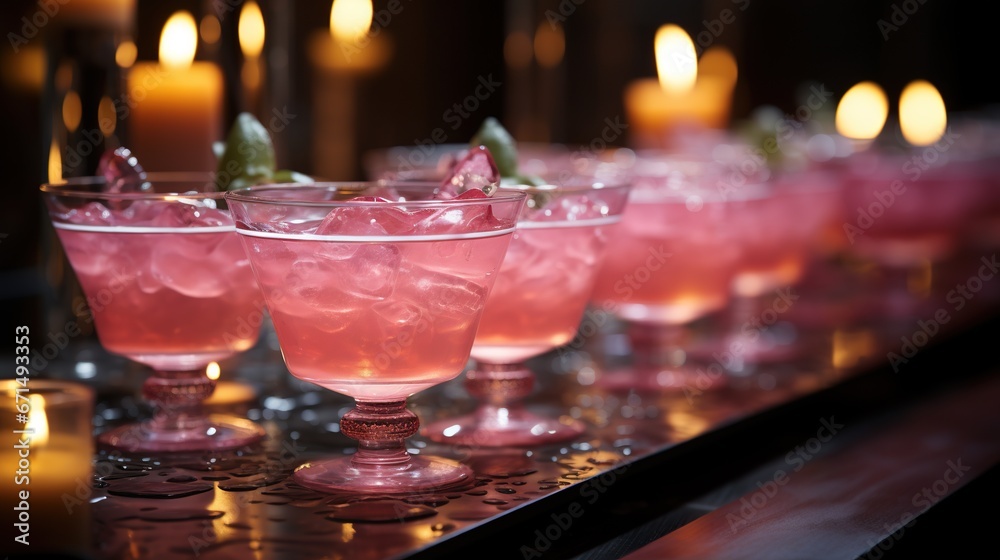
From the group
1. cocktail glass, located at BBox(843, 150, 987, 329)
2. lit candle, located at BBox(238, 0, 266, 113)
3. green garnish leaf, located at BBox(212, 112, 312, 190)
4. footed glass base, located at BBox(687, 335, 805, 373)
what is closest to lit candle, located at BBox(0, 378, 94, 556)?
green garnish leaf, located at BBox(212, 112, 312, 190)

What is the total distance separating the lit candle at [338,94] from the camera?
4.70 meters

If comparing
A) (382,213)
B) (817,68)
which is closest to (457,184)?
(382,213)

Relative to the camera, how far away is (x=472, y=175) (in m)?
1.65

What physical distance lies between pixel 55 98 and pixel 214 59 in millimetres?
310

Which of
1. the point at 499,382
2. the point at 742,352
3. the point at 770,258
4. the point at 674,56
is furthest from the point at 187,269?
the point at 674,56

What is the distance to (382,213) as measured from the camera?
4.70 ft

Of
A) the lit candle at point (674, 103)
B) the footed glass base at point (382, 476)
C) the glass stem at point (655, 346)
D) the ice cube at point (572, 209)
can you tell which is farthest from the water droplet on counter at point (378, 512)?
the lit candle at point (674, 103)

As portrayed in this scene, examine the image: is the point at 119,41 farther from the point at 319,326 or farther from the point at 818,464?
the point at 818,464

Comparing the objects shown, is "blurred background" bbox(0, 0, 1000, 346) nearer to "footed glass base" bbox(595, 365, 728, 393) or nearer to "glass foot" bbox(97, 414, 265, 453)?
"glass foot" bbox(97, 414, 265, 453)

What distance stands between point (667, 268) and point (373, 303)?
1.06 metres

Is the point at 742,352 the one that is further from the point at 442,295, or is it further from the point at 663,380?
the point at 442,295

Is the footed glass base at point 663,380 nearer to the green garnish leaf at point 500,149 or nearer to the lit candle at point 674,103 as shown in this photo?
the green garnish leaf at point 500,149

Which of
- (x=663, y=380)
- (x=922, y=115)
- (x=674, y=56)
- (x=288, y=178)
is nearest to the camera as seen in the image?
(x=288, y=178)

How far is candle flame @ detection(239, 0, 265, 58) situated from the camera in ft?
8.00
